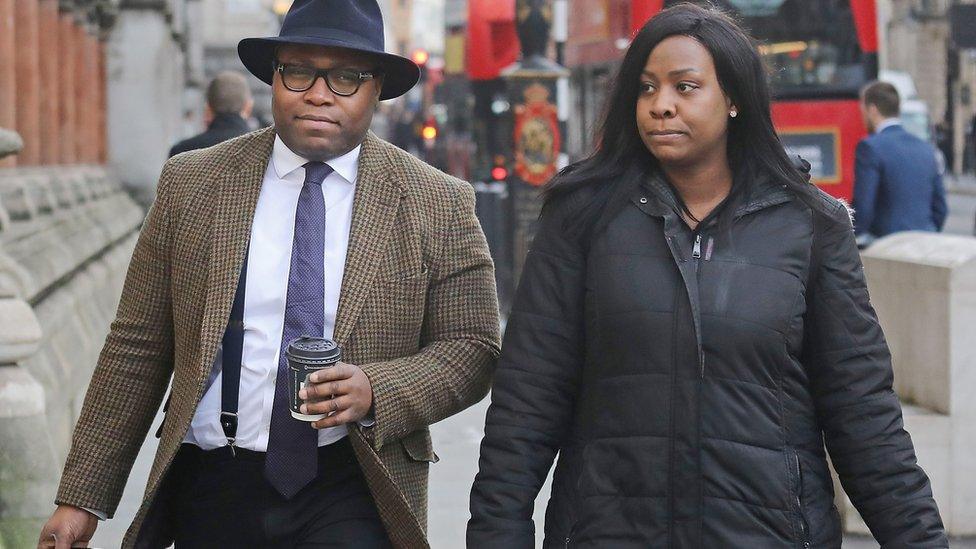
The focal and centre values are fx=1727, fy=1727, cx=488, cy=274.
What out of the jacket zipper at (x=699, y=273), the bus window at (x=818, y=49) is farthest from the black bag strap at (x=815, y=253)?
the bus window at (x=818, y=49)

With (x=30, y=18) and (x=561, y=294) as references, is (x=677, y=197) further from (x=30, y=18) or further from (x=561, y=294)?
(x=30, y=18)

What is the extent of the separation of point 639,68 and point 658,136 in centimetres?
16

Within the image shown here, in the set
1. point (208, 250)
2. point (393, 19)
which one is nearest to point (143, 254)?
point (208, 250)

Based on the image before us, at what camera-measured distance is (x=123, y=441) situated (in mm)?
3721

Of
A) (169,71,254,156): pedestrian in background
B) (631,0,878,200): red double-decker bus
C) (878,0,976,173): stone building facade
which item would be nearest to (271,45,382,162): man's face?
(169,71,254,156): pedestrian in background

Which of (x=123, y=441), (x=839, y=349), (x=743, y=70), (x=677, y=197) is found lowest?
(x=123, y=441)

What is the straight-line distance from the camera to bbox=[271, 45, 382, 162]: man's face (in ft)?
11.7

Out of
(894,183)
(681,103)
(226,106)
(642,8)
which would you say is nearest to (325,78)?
(681,103)

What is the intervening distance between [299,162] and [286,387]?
511mm

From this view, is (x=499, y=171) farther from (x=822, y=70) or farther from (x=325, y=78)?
(x=325, y=78)

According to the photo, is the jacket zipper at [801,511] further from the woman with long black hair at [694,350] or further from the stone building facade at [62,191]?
the stone building facade at [62,191]

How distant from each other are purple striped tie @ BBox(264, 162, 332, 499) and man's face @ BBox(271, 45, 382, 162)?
0.68ft

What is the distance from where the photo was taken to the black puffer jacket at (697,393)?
321 centimetres

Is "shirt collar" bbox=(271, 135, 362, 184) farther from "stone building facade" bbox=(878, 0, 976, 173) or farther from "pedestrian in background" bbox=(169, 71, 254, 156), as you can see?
"stone building facade" bbox=(878, 0, 976, 173)
